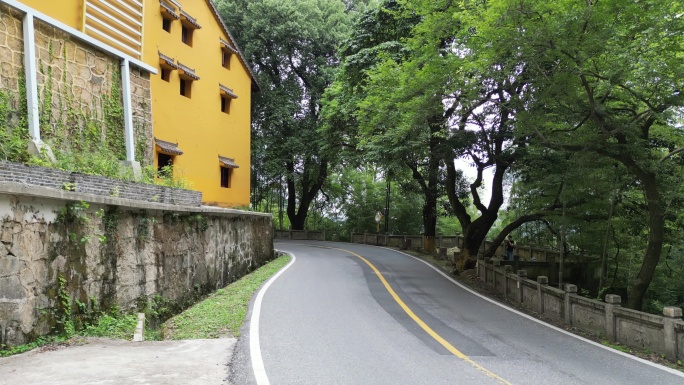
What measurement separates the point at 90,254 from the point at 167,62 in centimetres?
1193

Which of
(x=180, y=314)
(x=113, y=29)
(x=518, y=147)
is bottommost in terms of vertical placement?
(x=180, y=314)

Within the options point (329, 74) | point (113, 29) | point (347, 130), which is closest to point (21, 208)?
point (113, 29)

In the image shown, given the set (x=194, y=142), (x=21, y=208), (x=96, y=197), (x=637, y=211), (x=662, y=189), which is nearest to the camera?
(x=21, y=208)

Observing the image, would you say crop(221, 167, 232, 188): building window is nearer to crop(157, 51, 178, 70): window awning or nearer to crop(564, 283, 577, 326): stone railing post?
crop(157, 51, 178, 70): window awning

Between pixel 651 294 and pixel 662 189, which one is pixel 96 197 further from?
pixel 651 294

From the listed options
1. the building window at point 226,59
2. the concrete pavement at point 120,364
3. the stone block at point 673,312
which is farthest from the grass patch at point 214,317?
the building window at point 226,59

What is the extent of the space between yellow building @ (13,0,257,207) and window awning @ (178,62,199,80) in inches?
1.8

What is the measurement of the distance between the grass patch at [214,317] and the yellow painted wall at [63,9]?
8158mm

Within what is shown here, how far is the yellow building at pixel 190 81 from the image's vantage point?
13320mm

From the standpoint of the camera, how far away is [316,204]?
4262 cm

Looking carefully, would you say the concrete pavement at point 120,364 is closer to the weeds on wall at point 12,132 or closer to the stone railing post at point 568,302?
the weeds on wall at point 12,132

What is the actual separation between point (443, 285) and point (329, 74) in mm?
19936

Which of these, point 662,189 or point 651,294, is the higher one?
point 662,189

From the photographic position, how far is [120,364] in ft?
18.6
